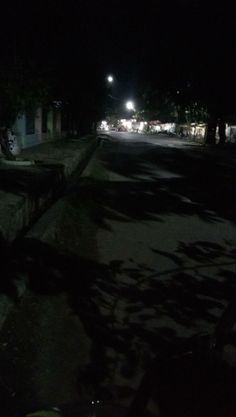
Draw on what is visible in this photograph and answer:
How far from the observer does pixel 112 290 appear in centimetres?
613

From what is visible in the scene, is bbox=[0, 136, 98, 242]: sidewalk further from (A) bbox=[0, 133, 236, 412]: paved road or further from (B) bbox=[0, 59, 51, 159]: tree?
(B) bbox=[0, 59, 51, 159]: tree

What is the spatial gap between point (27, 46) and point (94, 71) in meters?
23.9

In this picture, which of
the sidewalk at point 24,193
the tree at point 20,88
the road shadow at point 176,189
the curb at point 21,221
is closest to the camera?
the curb at point 21,221

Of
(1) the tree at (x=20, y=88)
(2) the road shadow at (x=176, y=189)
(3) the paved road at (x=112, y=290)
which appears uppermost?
(1) the tree at (x=20, y=88)

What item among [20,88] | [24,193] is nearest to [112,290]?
[24,193]

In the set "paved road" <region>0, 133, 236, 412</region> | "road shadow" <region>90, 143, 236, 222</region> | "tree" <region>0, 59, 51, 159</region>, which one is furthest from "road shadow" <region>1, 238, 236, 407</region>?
"tree" <region>0, 59, 51, 159</region>

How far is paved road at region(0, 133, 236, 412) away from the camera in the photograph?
4227mm

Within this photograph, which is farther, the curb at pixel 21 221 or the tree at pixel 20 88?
the tree at pixel 20 88

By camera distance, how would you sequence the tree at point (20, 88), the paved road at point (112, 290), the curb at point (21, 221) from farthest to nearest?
1. the tree at point (20, 88)
2. the curb at point (21, 221)
3. the paved road at point (112, 290)

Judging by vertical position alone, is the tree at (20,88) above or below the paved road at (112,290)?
above

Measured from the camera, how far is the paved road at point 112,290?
166 inches

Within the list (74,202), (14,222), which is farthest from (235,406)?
(74,202)

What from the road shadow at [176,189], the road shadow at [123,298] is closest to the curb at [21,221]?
the road shadow at [123,298]

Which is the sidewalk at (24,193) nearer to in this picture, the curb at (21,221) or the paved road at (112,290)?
the curb at (21,221)
